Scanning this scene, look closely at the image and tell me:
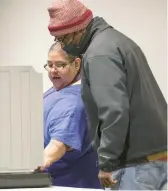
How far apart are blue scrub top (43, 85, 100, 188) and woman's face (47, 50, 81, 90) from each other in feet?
0.12

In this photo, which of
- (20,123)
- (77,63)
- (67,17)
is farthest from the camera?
(77,63)

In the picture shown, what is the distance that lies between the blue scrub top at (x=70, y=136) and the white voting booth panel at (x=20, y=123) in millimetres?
259

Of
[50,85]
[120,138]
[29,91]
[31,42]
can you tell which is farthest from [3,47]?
[120,138]

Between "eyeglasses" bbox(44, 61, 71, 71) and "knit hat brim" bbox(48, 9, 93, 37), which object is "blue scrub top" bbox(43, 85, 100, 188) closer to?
"eyeglasses" bbox(44, 61, 71, 71)

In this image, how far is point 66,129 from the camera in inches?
70.1

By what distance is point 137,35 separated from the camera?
Answer: 5.90 feet

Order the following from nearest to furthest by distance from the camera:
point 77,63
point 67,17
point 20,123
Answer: point 20,123 < point 67,17 < point 77,63

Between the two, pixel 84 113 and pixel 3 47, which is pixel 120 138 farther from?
pixel 3 47

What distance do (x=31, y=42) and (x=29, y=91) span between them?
1.46ft

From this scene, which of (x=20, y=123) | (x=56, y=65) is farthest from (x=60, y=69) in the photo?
(x=20, y=123)

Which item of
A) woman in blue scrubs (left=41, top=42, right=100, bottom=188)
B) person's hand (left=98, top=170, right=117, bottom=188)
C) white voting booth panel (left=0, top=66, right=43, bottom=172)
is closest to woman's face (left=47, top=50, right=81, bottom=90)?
woman in blue scrubs (left=41, top=42, right=100, bottom=188)

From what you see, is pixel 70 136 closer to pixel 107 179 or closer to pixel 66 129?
pixel 66 129

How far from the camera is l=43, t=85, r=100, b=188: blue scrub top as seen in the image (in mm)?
1780

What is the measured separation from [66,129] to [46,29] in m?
0.46
